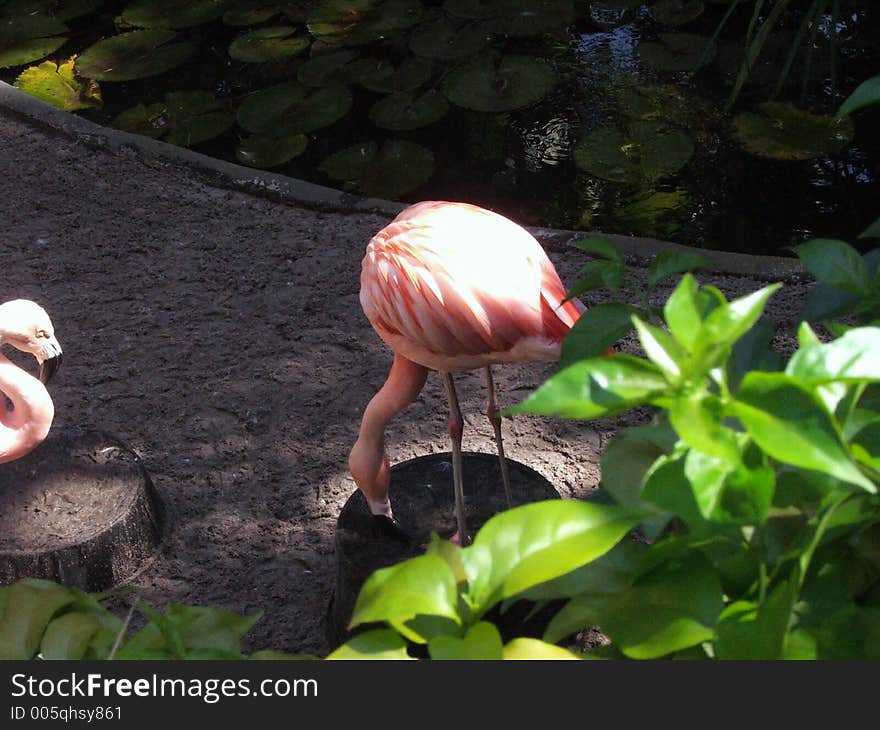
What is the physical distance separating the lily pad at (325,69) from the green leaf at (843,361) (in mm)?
3880

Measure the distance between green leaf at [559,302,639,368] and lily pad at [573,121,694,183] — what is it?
2810 millimetres

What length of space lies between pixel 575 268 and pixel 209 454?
1.26 meters

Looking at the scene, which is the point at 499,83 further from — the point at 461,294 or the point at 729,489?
the point at 729,489

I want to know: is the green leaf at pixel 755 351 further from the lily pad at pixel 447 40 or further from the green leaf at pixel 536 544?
the lily pad at pixel 447 40

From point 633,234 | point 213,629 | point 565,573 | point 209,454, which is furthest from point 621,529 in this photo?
point 633,234

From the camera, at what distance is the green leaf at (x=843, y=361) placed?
74 cm

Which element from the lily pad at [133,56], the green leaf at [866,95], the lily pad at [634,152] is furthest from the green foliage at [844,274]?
the lily pad at [133,56]

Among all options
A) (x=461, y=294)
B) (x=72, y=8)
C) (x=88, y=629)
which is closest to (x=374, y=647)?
(x=88, y=629)

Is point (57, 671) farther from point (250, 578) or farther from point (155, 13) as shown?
point (155, 13)

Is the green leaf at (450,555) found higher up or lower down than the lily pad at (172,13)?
higher up

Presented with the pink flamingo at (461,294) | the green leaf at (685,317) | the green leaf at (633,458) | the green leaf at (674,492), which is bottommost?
the pink flamingo at (461,294)

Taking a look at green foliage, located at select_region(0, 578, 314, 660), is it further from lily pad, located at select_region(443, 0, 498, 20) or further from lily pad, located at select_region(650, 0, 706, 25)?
lily pad, located at select_region(650, 0, 706, 25)

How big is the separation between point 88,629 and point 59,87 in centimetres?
409

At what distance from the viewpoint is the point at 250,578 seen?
2.47 meters
